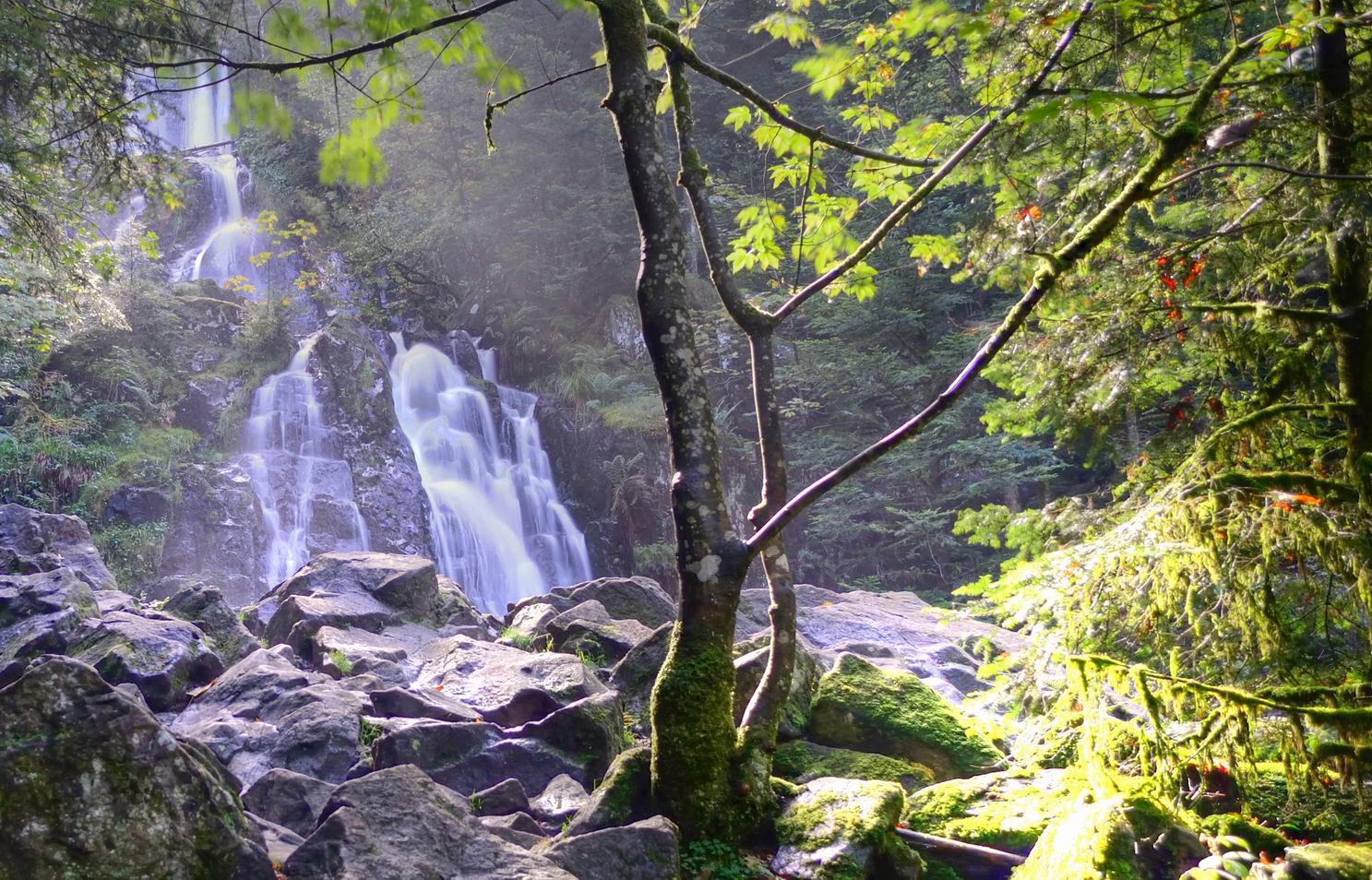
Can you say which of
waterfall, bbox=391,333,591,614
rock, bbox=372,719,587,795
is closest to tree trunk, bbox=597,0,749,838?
rock, bbox=372,719,587,795

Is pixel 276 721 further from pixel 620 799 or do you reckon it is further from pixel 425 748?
pixel 620 799

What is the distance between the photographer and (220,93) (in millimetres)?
31469

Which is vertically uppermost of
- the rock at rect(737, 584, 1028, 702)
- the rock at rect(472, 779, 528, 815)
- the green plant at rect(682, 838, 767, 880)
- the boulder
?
the boulder

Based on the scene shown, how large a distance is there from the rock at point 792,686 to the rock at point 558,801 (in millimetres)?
1076

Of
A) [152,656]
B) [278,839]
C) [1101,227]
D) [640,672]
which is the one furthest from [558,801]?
[152,656]

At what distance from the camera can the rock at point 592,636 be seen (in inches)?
348

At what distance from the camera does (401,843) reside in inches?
123

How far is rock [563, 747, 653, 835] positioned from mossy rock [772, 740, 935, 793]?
1.12m

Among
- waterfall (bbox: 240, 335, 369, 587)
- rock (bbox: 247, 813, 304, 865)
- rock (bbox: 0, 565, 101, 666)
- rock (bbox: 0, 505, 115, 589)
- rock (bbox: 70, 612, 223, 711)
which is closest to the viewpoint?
rock (bbox: 247, 813, 304, 865)

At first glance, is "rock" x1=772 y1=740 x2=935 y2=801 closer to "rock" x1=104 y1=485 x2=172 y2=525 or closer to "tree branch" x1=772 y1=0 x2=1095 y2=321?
"tree branch" x1=772 y1=0 x2=1095 y2=321

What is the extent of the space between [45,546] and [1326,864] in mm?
13134

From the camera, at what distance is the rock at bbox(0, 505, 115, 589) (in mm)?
9898

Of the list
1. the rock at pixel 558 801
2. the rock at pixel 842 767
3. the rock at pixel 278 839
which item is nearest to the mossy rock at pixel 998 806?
the rock at pixel 842 767

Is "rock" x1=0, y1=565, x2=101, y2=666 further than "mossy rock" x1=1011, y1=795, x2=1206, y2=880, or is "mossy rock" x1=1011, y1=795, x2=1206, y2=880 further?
"rock" x1=0, y1=565, x2=101, y2=666
